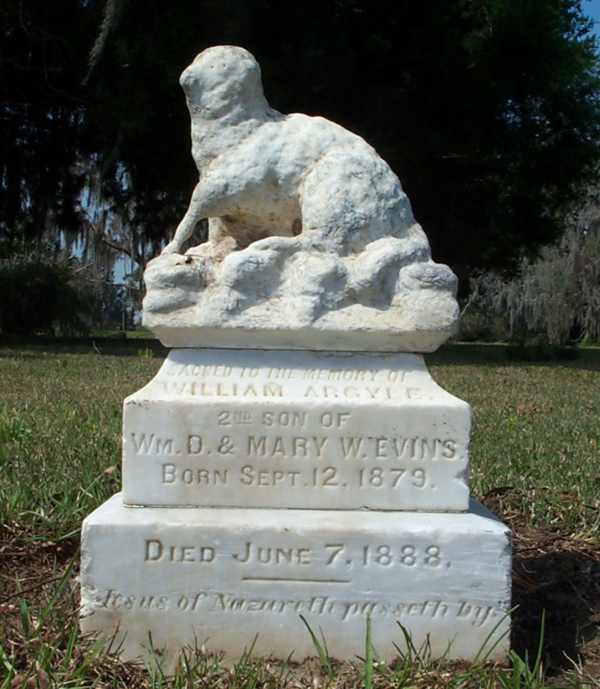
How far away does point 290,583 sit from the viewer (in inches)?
105

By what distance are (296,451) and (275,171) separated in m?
0.91

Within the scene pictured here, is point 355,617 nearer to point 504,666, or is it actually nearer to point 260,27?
point 504,666

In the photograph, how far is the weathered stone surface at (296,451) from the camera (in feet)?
8.98

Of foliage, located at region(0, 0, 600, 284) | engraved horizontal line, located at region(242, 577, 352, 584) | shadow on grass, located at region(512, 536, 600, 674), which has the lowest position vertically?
shadow on grass, located at region(512, 536, 600, 674)

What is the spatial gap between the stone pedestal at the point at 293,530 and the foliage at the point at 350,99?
9982 mm

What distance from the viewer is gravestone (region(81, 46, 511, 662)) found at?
267 cm

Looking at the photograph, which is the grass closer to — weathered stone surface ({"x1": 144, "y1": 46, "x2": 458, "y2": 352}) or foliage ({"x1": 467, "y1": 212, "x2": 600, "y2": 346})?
weathered stone surface ({"x1": 144, "y1": 46, "x2": 458, "y2": 352})

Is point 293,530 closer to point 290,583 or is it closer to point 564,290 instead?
point 290,583

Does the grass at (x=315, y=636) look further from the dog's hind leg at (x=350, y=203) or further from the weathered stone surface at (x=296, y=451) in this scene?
the dog's hind leg at (x=350, y=203)

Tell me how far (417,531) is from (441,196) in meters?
12.8

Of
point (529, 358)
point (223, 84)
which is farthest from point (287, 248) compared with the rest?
point (529, 358)

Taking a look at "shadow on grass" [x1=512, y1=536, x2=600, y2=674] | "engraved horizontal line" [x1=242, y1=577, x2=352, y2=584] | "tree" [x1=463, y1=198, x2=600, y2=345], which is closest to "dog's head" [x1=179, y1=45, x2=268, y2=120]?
"engraved horizontal line" [x1=242, y1=577, x2=352, y2=584]

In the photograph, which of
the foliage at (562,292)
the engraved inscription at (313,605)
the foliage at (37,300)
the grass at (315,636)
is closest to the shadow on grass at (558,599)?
the grass at (315,636)

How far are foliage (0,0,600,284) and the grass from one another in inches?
265
